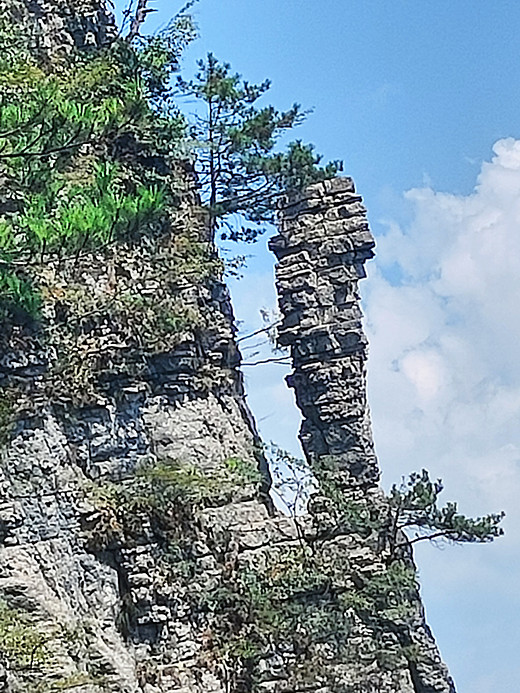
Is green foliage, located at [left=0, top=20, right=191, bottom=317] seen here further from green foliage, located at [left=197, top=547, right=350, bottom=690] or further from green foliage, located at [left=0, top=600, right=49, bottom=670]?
green foliage, located at [left=197, top=547, right=350, bottom=690]

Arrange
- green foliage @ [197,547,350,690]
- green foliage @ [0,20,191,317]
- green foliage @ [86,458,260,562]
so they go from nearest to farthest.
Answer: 1. green foliage @ [0,20,191,317]
2. green foliage @ [86,458,260,562]
3. green foliage @ [197,547,350,690]

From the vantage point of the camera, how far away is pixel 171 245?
A: 49.4 feet

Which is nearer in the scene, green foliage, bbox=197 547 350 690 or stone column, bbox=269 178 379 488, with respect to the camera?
green foliage, bbox=197 547 350 690

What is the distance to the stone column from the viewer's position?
54.1ft

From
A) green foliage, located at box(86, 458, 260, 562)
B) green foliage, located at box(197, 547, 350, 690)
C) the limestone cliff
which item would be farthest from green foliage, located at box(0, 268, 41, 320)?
green foliage, located at box(197, 547, 350, 690)

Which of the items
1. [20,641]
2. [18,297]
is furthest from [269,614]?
[18,297]

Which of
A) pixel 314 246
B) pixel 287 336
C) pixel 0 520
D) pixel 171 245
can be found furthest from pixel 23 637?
pixel 314 246

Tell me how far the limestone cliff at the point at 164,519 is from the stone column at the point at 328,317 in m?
0.61

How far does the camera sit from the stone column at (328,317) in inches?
650

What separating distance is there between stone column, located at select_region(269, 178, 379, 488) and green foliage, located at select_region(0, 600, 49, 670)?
672 centimetres

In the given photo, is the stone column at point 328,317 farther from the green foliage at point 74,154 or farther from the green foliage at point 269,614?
the green foliage at point 269,614

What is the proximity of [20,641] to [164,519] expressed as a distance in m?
2.89

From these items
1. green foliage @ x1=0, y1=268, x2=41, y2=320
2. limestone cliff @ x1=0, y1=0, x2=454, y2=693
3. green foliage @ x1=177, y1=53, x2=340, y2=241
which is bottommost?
limestone cliff @ x1=0, y1=0, x2=454, y2=693

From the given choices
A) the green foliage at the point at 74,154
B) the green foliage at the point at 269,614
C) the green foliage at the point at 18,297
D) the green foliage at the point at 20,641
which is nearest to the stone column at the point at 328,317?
the green foliage at the point at 74,154
